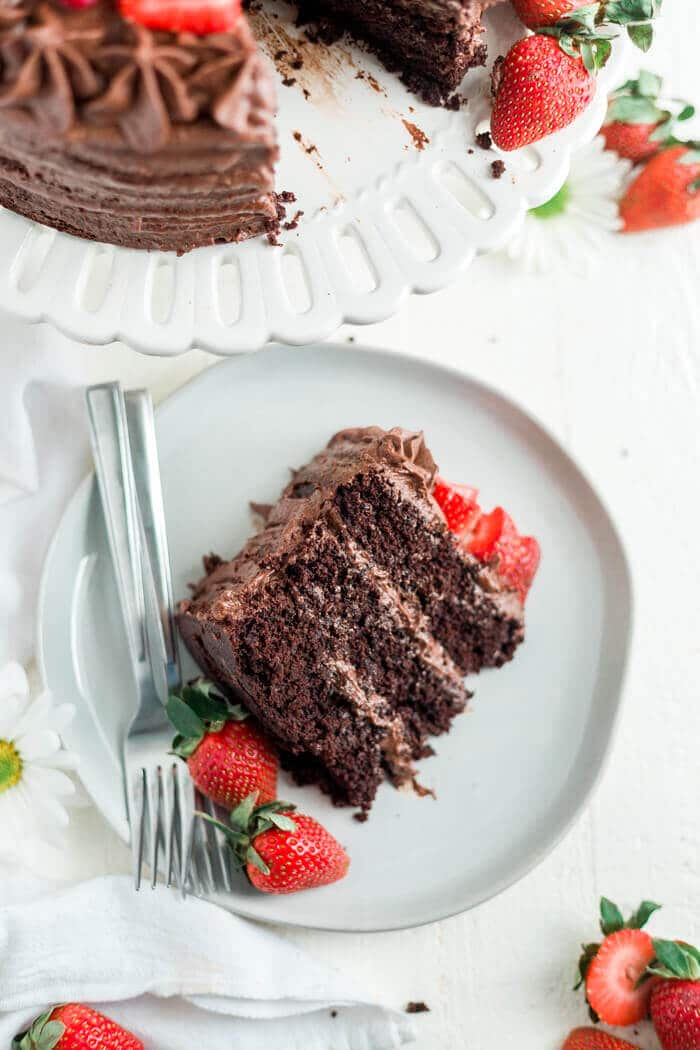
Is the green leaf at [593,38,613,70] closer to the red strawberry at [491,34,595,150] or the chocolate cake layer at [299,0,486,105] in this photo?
→ the red strawberry at [491,34,595,150]

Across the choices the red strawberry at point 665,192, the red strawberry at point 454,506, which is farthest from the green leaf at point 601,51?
the red strawberry at point 454,506

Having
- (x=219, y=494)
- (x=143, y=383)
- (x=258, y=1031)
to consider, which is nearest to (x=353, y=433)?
(x=219, y=494)

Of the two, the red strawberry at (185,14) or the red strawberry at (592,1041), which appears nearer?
the red strawberry at (185,14)

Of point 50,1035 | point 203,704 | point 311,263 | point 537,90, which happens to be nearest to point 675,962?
point 203,704

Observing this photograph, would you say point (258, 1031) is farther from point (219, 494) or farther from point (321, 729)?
point (219, 494)

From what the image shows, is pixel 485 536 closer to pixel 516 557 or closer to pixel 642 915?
pixel 516 557

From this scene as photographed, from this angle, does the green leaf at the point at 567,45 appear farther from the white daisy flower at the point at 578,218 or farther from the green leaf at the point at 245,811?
the green leaf at the point at 245,811
